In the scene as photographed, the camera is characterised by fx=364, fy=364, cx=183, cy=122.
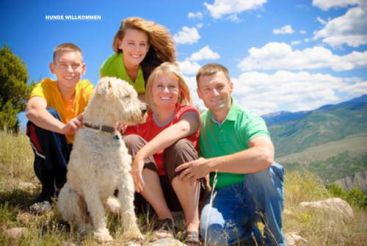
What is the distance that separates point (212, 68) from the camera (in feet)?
16.7

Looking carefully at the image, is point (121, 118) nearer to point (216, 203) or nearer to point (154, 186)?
point (154, 186)

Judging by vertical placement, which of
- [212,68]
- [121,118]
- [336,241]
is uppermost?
[212,68]

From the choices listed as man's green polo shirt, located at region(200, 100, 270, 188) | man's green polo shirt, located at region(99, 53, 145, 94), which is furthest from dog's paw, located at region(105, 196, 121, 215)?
man's green polo shirt, located at region(99, 53, 145, 94)

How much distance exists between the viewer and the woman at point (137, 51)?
245 inches

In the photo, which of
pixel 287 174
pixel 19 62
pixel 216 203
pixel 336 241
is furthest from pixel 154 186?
pixel 19 62

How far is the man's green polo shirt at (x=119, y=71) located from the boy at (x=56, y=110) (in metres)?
0.47

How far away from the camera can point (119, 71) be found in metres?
6.27

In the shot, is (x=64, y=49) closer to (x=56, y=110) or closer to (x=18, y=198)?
(x=56, y=110)

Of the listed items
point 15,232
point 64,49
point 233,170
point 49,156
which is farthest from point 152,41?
point 15,232

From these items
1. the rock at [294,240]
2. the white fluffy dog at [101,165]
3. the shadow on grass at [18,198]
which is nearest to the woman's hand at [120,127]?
the white fluffy dog at [101,165]

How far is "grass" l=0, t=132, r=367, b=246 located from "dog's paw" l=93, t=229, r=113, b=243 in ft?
0.25

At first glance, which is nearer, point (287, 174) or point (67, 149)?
point (67, 149)

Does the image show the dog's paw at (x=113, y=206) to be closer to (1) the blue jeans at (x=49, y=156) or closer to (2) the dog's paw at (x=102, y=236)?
(2) the dog's paw at (x=102, y=236)

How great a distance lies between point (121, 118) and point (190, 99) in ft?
4.01
